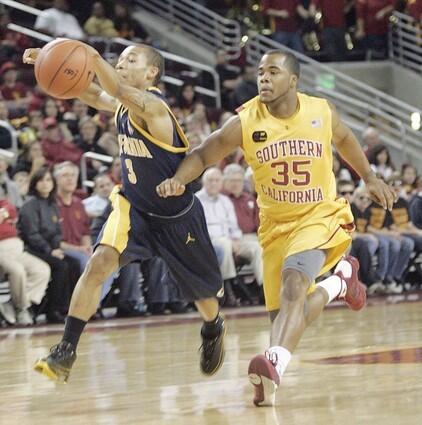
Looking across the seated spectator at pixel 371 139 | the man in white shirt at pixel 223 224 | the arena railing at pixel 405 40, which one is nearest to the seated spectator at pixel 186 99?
the seated spectator at pixel 371 139

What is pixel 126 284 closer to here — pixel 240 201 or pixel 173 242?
pixel 240 201

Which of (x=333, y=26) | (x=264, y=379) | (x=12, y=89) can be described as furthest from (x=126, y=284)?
(x=333, y=26)

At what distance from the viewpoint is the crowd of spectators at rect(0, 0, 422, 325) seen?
11.1 meters

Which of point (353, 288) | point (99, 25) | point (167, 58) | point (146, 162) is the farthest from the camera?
point (167, 58)

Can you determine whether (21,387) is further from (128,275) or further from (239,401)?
(128,275)

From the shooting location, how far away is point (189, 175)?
618 centimetres

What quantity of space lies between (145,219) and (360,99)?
12.5 meters

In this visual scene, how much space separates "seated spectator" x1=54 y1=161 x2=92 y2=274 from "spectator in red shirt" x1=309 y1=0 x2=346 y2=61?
7.73 m

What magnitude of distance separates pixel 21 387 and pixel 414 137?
1250cm

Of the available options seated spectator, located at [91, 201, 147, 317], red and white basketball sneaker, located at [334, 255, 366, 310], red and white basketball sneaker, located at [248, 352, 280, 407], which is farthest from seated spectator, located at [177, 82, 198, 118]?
red and white basketball sneaker, located at [248, 352, 280, 407]

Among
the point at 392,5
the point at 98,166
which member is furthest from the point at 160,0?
the point at 98,166

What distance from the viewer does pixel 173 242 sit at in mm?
6664

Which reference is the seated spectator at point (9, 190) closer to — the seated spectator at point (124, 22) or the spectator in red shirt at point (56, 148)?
the spectator in red shirt at point (56, 148)

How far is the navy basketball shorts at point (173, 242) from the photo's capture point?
6.45 meters
